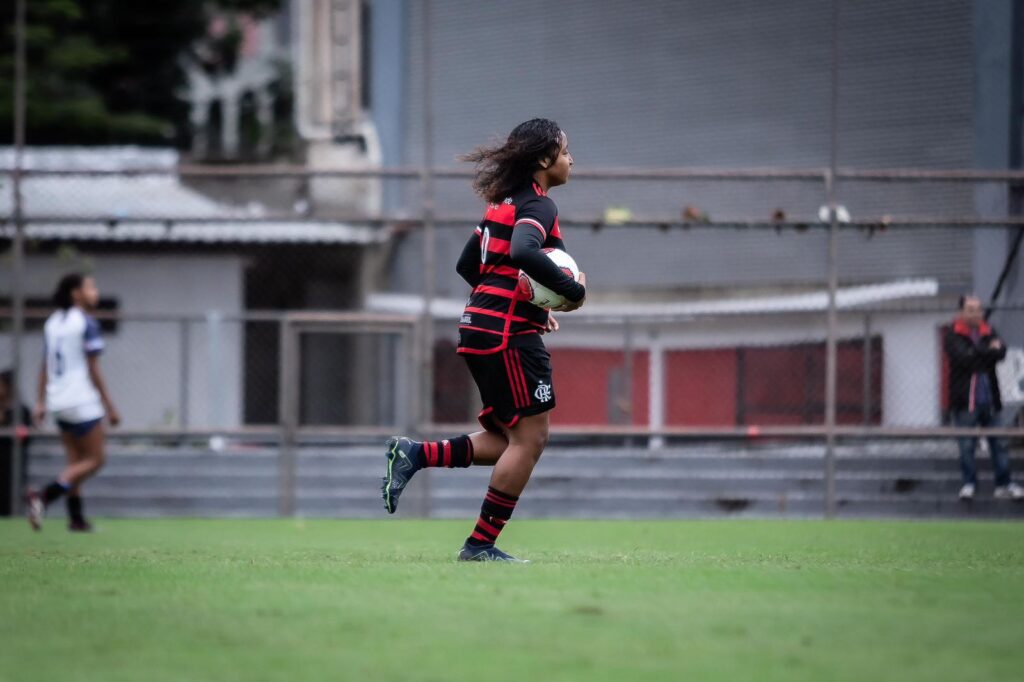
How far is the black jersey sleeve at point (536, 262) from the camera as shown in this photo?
673 centimetres

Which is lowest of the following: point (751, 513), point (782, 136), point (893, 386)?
point (751, 513)

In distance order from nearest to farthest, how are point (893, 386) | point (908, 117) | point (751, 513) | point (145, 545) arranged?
point (145, 545) < point (751, 513) < point (893, 386) < point (908, 117)

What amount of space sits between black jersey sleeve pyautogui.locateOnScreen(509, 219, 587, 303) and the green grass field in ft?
3.98

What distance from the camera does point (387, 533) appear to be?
11508mm

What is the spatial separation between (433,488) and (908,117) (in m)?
7.28

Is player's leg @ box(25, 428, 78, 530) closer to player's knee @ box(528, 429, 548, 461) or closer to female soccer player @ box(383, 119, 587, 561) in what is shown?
female soccer player @ box(383, 119, 587, 561)

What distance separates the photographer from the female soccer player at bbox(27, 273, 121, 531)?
11.9 m

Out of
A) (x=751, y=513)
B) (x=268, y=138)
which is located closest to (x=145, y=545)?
(x=751, y=513)

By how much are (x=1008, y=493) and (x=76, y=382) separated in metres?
7.87

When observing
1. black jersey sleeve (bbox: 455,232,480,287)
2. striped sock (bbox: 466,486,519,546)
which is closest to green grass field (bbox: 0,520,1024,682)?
striped sock (bbox: 466,486,519,546)

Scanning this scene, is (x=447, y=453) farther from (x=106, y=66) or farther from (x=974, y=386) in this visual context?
(x=106, y=66)

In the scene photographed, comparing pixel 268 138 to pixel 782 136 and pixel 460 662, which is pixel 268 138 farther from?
pixel 460 662

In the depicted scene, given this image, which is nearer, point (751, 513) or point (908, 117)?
point (751, 513)

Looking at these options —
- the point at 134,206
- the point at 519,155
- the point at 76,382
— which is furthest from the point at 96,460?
the point at 134,206
